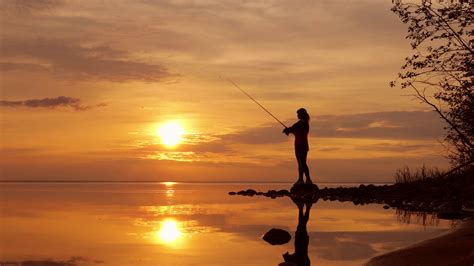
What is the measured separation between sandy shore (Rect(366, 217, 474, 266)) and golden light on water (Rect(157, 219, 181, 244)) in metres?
5.58

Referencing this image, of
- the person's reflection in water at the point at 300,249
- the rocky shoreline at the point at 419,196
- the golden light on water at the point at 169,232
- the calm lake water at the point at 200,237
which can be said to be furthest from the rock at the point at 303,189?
the golden light on water at the point at 169,232

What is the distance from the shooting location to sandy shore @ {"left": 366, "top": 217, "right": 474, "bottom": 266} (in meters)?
9.25

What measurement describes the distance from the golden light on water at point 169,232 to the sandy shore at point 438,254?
5583 mm

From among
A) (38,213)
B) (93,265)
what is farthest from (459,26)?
(38,213)

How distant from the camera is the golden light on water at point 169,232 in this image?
1448 centimetres

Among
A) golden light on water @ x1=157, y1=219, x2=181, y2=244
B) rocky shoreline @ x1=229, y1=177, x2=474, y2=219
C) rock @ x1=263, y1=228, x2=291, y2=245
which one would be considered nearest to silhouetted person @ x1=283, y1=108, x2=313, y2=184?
rocky shoreline @ x1=229, y1=177, x2=474, y2=219

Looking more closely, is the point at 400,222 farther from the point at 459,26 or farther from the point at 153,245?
the point at 153,245

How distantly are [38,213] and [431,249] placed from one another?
18689 mm

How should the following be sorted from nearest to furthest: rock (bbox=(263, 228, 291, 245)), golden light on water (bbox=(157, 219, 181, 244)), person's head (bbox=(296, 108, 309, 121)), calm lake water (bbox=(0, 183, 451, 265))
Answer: calm lake water (bbox=(0, 183, 451, 265)), rock (bbox=(263, 228, 291, 245)), golden light on water (bbox=(157, 219, 181, 244)), person's head (bbox=(296, 108, 309, 121))

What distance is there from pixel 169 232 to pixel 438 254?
808cm

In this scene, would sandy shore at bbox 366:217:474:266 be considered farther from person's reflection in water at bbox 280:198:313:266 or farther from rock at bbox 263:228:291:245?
rock at bbox 263:228:291:245

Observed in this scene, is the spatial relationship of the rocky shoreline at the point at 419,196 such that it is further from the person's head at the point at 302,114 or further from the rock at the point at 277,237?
the rock at the point at 277,237

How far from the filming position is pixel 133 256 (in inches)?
480

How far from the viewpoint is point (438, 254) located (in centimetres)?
997
